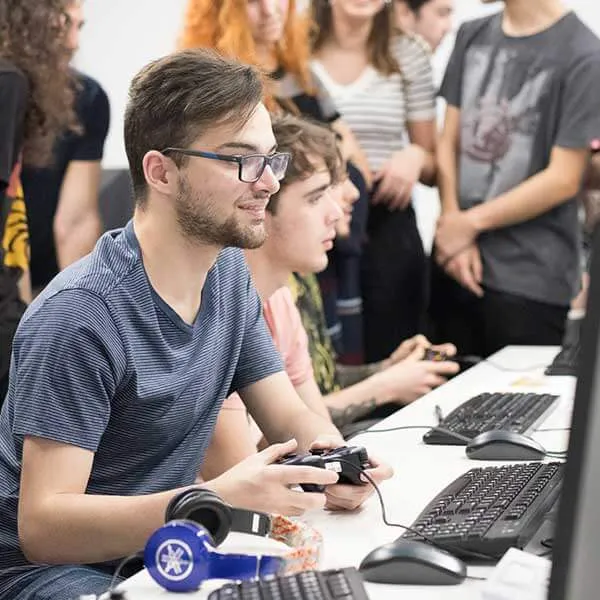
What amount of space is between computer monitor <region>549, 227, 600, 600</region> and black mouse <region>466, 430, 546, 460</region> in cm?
104

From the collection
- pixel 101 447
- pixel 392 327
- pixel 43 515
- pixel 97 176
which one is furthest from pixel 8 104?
pixel 392 327

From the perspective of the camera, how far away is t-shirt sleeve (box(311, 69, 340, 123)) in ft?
10.8

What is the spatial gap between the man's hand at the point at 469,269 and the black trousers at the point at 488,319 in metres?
0.03

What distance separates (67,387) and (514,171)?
2110 millimetres

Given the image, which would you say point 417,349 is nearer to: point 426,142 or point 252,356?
point 252,356

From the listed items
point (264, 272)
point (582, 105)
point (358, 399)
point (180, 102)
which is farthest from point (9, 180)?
point (582, 105)

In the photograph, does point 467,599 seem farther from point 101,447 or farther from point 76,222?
point 76,222

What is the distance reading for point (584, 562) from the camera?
938 mm

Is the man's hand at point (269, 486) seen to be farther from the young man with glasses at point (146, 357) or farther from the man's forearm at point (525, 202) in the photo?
the man's forearm at point (525, 202)

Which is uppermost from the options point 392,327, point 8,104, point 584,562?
point 8,104

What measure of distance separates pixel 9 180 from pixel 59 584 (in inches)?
42.9

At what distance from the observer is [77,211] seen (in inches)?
126

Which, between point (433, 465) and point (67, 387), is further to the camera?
point (433, 465)

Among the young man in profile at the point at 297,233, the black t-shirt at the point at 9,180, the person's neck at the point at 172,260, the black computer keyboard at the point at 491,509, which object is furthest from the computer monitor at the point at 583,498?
the black t-shirt at the point at 9,180
